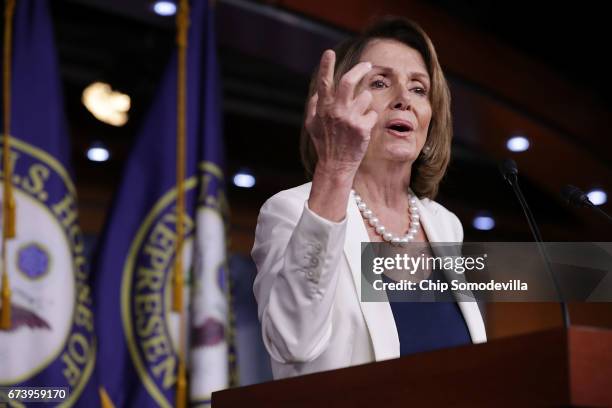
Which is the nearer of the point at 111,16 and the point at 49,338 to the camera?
the point at 49,338

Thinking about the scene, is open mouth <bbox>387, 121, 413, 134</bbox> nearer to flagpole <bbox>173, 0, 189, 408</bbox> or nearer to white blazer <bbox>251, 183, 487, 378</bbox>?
white blazer <bbox>251, 183, 487, 378</bbox>

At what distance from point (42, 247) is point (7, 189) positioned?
0.21 m

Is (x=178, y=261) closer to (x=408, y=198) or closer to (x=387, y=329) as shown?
(x=408, y=198)

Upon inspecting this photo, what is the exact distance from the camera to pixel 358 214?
62.6 inches

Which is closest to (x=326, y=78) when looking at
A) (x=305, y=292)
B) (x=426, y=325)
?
(x=305, y=292)

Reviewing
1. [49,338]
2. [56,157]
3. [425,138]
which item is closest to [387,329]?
[425,138]

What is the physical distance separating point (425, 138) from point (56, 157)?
5.44ft

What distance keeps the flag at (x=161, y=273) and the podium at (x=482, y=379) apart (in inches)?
73.7

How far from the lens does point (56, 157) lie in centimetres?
302

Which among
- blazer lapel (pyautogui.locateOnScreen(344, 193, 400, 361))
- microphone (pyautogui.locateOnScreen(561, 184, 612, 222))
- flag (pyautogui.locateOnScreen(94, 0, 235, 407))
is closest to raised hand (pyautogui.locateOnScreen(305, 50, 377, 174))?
blazer lapel (pyautogui.locateOnScreen(344, 193, 400, 361))

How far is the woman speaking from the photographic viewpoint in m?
1.31

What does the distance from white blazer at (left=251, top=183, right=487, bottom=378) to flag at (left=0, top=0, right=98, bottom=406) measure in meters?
1.55

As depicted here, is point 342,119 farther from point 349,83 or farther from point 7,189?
point 7,189

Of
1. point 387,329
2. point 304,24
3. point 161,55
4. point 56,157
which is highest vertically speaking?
point 161,55
